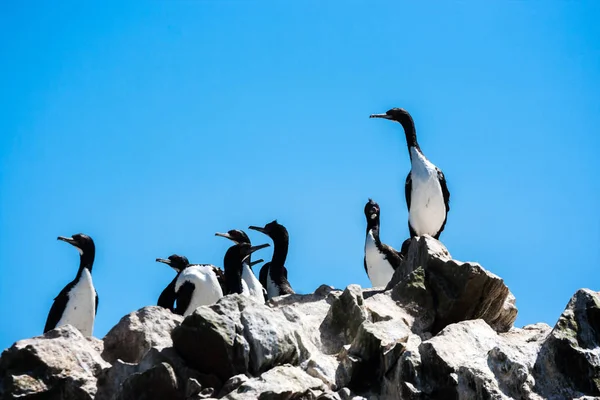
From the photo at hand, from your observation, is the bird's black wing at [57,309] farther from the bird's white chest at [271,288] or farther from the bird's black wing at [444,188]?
the bird's black wing at [444,188]

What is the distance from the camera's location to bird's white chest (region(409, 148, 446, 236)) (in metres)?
20.7

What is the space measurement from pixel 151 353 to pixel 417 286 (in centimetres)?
411

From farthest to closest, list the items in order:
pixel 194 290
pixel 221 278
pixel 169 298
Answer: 1. pixel 221 278
2. pixel 169 298
3. pixel 194 290

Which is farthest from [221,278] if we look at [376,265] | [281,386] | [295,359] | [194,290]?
[281,386]

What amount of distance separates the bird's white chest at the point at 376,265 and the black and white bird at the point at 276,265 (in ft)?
4.49

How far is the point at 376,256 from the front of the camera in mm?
21438

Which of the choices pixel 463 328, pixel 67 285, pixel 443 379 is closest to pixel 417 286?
pixel 463 328

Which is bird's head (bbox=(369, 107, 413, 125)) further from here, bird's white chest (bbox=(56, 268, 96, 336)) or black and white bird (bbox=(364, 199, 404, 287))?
bird's white chest (bbox=(56, 268, 96, 336))

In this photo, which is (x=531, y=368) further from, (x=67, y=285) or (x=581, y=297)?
(x=67, y=285)

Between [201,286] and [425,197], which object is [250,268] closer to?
[201,286]

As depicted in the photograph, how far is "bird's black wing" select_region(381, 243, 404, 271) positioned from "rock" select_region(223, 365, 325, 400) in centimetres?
846

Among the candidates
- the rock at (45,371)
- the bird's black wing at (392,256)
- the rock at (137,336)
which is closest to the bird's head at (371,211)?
the bird's black wing at (392,256)

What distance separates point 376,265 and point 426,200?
155cm

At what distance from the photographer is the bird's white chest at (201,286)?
18969 millimetres
